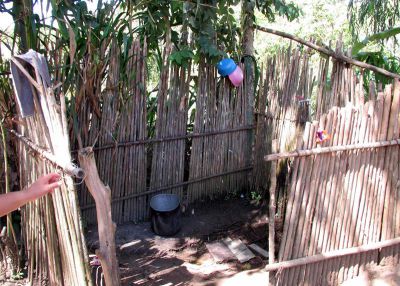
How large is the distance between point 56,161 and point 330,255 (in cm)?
209

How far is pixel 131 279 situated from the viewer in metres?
3.36

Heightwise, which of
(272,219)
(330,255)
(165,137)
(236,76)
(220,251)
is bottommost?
(220,251)

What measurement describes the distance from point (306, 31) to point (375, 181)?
24.5 ft

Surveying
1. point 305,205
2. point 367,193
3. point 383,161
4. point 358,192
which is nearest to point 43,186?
point 305,205

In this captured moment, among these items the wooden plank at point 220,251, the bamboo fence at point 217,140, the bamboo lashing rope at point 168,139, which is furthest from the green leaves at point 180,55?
the wooden plank at point 220,251

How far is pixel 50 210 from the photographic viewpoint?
239 centimetres

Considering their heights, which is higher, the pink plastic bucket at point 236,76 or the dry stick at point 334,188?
the pink plastic bucket at point 236,76

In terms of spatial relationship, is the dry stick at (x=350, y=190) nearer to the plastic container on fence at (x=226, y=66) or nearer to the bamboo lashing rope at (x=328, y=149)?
the bamboo lashing rope at (x=328, y=149)

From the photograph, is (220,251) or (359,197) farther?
(220,251)

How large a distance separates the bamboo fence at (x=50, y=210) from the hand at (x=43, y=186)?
130 mm

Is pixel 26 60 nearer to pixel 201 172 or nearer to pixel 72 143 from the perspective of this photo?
pixel 72 143

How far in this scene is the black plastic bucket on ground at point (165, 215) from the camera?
405 centimetres

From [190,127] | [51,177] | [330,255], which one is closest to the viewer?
[51,177]

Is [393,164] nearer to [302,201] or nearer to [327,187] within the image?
[327,187]
